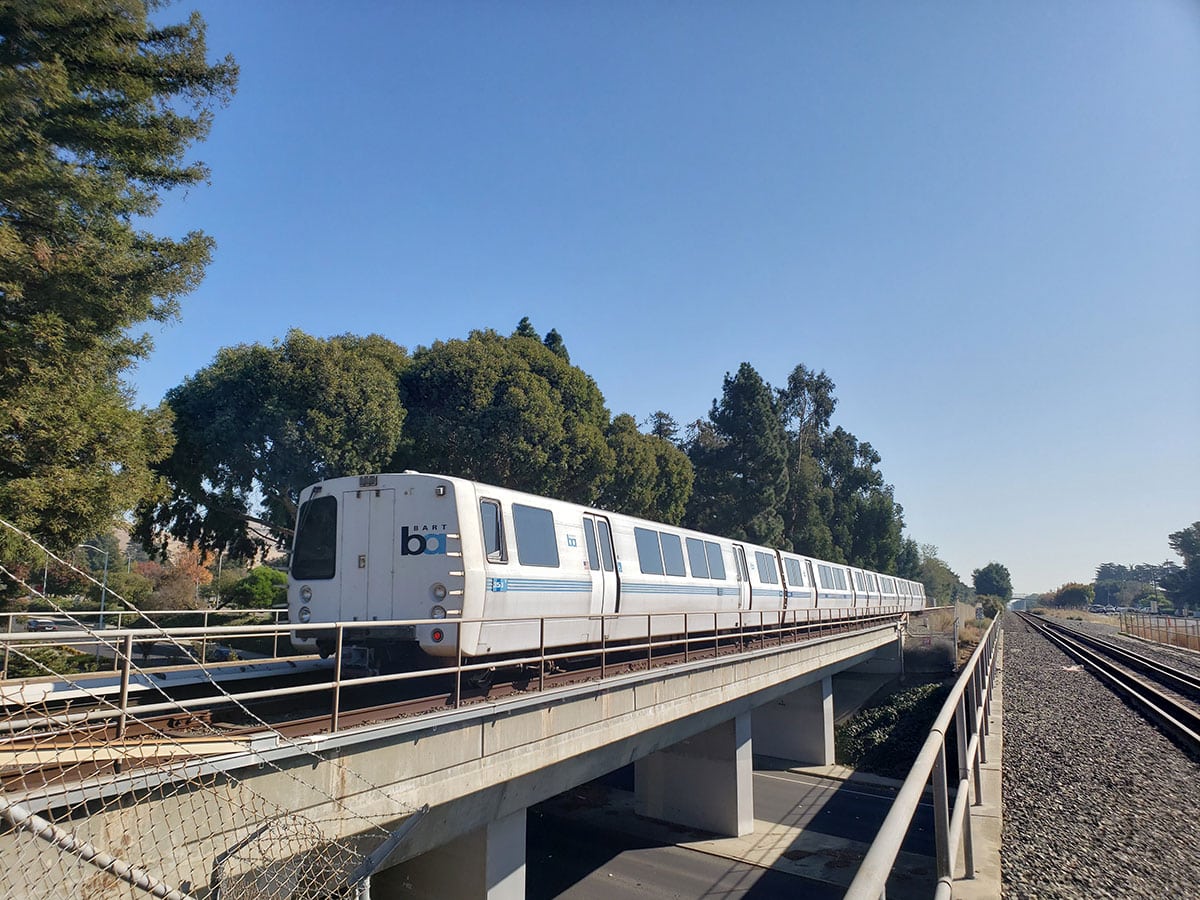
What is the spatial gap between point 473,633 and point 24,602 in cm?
1469

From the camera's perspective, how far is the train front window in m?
10.5

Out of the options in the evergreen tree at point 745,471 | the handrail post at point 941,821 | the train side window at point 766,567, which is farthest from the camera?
the evergreen tree at point 745,471

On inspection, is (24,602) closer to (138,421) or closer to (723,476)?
(138,421)

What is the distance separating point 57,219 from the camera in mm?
12586

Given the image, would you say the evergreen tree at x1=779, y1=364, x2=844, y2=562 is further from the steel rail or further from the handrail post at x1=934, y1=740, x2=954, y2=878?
the handrail post at x1=934, y1=740, x2=954, y2=878

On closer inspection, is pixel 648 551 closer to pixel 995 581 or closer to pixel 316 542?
pixel 316 542

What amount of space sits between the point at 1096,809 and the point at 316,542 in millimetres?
9593

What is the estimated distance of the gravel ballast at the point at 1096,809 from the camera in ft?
17.7

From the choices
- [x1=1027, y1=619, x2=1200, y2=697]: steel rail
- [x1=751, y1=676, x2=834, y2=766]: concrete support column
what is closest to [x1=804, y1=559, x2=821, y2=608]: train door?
[x1=751, y1=676, x2=834, y2=766]: concrete support column

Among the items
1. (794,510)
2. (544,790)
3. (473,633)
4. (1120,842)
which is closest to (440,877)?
(544,790)

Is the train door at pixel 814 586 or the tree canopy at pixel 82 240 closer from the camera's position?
the tree canopy at pixel 82 240

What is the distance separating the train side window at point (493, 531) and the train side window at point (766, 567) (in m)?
12.5

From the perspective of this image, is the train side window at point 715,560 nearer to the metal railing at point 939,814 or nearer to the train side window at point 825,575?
the train side window at point 825,575

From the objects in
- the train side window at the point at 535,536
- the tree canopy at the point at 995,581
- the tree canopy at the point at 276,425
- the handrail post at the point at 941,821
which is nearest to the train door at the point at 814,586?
the tree canopy at the point at 276,425
